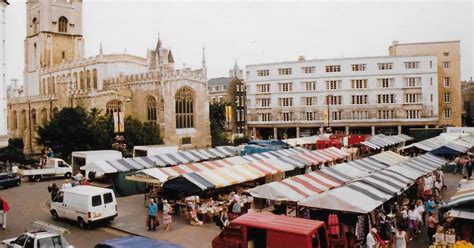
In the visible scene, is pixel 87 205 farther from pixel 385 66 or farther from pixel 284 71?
pixel 385 66

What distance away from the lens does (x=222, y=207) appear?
18.3 metres

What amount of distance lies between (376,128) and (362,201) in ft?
163

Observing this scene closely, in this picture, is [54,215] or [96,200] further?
[54,215]

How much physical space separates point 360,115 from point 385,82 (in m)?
5.72

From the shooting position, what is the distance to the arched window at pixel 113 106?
48469 mm

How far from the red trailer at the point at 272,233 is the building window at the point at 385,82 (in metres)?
51.7

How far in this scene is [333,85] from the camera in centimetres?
6144

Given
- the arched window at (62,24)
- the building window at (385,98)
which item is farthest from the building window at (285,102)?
the arched window at (62,24)

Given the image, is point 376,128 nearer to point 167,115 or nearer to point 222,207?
point 167,115

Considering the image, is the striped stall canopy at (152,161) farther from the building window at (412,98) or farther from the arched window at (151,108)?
the building window at (412,98)

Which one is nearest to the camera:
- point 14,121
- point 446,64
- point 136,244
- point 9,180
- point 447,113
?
point 136,244

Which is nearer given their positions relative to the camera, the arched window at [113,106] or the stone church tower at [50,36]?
the arched window at [113,106]

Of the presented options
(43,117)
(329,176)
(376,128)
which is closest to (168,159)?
(329,176)

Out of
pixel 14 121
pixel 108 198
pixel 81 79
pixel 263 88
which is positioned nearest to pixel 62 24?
pixel 81 79
